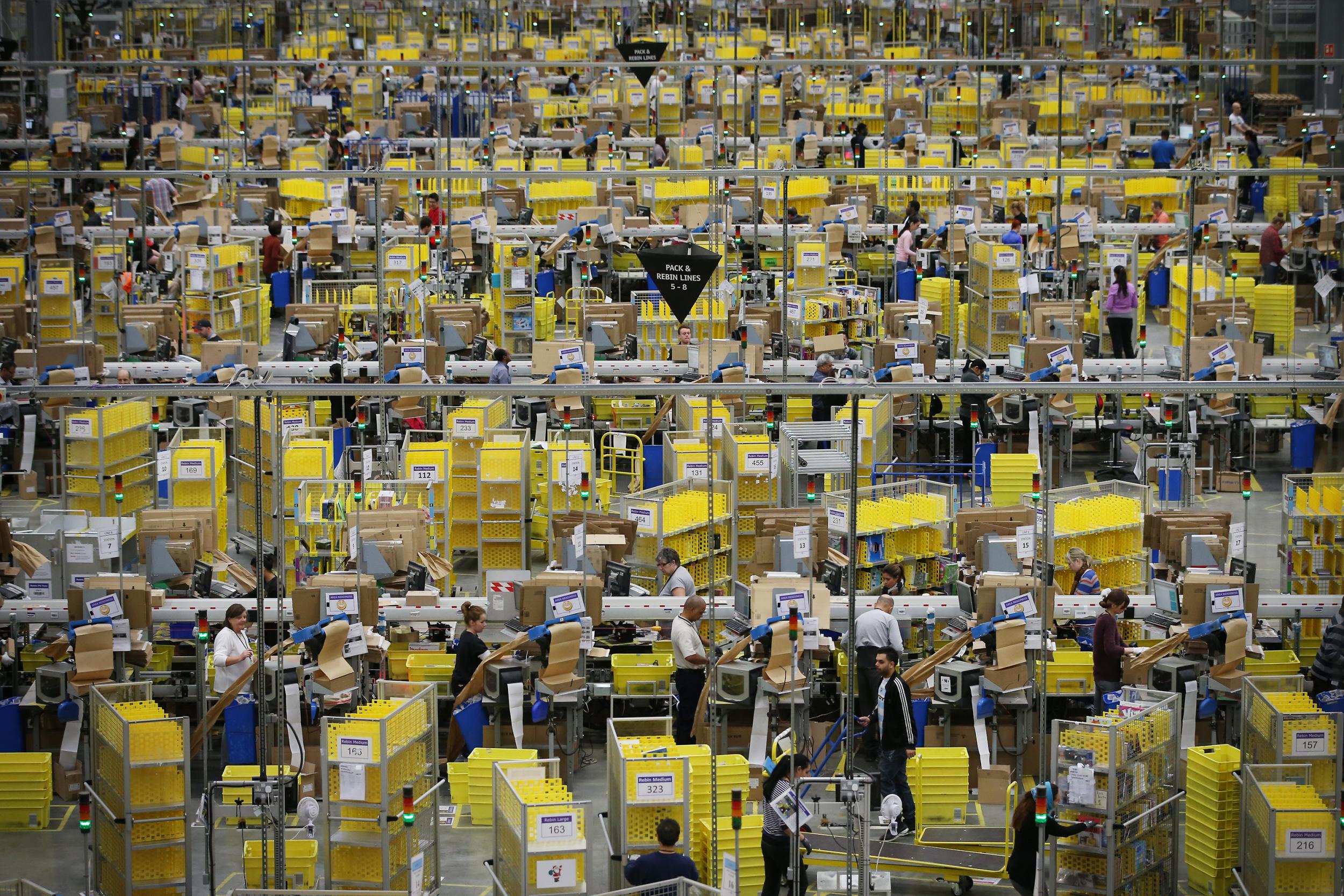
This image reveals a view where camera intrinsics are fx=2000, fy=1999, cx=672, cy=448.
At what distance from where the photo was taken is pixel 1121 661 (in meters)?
14.2

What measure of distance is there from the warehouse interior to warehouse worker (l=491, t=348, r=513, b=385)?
146 millimetres

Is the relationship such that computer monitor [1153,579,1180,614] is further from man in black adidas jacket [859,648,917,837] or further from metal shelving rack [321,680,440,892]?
metal shelving rack [321,680,440,892]

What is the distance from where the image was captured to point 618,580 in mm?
15227

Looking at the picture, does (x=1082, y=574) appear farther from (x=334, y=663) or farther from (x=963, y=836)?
(x=334, y=663)

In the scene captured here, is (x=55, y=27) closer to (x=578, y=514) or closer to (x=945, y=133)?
(x=945, y=133)

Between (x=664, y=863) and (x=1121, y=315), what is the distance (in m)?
12.8

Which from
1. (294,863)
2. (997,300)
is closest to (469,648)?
(294,863)

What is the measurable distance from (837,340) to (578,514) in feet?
16.9

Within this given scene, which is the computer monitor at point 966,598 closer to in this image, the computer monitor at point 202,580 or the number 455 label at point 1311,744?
the number 455 label at point 1311,744

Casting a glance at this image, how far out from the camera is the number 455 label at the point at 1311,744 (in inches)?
479

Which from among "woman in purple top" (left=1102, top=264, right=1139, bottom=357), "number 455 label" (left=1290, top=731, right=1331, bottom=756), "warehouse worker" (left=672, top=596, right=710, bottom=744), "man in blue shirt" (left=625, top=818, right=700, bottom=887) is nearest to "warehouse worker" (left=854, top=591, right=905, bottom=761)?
"warehouse worker" (left=672, top=596, right=710, bottom=744)

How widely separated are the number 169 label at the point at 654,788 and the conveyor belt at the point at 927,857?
1256 millimetres

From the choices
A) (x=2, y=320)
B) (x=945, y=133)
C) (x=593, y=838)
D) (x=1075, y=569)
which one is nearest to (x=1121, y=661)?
(x=1075, y=569)

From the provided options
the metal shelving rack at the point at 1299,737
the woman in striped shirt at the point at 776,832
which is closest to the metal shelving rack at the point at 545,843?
the woman in striped shirt at the point at 776,832
